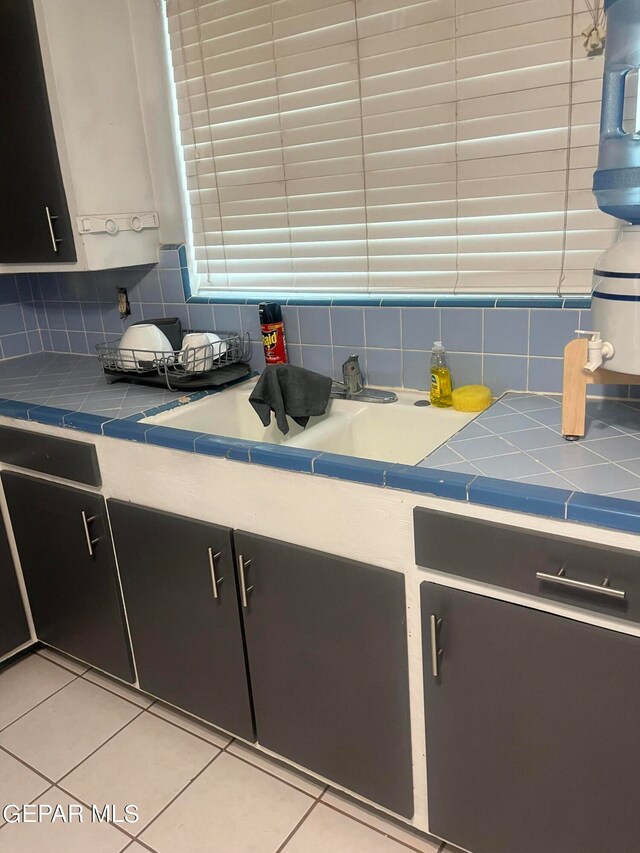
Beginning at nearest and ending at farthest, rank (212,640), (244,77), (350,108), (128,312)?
(212,640) → (350,108) → (244,77) → (128,312)

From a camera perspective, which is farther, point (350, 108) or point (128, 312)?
point (128, 312)

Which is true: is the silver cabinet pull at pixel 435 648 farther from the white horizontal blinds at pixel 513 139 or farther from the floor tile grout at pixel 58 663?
the floor tile grout at pixel 58 663

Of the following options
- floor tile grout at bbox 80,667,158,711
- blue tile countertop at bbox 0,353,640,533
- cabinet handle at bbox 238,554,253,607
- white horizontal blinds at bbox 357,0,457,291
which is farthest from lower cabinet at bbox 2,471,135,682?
white horizontal blinds at bbox 357,0,457,291

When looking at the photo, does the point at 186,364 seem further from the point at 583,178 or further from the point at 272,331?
the point at 583,178

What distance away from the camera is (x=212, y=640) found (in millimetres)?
1677

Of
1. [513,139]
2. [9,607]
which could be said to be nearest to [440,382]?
[513,139]

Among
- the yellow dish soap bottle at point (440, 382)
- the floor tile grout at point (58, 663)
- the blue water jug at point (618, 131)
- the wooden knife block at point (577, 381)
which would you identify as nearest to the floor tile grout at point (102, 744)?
the floor tile grout at point (58, 663)

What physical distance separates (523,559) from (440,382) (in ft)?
2.14

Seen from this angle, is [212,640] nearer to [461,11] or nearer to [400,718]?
[400,718]

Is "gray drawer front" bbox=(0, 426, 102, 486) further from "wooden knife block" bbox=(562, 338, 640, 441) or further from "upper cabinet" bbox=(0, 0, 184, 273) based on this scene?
"wooden knife block" bbox=(562, 338, 640, 441)

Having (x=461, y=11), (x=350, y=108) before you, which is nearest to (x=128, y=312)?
(x=350, y=108)

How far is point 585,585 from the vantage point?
1.08 metres

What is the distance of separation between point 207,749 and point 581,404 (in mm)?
1345

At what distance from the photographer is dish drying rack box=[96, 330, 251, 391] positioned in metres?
1.96
